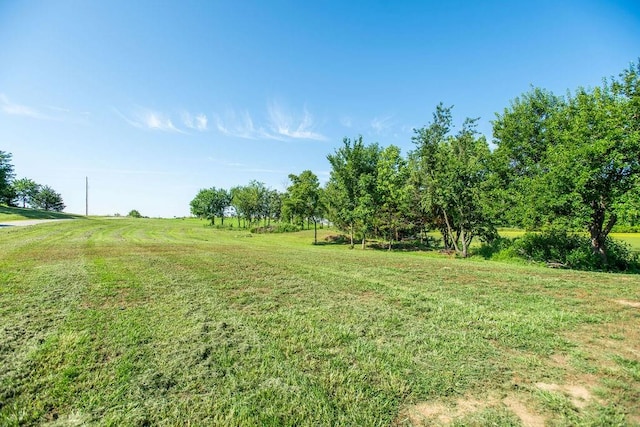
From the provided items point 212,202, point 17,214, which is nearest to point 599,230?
point 17,214

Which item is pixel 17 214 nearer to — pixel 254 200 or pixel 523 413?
pixel 254 200

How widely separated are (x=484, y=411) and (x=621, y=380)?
1.60 meters

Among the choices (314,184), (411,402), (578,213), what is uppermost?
(314,184)

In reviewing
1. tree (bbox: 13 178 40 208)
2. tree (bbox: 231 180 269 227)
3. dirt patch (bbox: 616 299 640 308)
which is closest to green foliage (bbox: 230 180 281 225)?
tree (bbox: 231 180 269 227)

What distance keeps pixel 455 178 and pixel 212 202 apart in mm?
54136

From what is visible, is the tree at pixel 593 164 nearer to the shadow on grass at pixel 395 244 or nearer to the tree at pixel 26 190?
the shadow on grass at pixel 395 244

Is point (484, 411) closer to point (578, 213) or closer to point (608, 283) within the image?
point (608, 283)

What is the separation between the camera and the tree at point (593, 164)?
1216cm

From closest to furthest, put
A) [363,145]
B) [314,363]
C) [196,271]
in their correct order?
1. [314,363]
2. [196,271]
3. [363,145]

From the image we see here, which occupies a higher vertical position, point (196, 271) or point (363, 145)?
point (363, 145)

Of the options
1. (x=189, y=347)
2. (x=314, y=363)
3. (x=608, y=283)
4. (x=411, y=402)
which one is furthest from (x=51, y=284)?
(x=608, y=283)

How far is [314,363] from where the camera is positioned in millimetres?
3174

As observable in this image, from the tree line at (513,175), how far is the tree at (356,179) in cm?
9

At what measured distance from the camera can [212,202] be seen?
6309cm
